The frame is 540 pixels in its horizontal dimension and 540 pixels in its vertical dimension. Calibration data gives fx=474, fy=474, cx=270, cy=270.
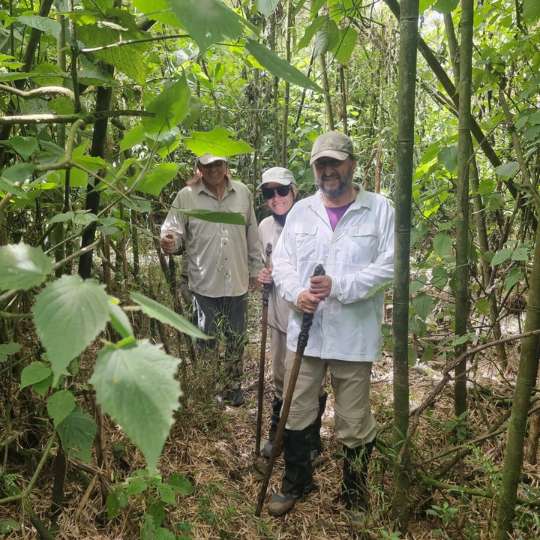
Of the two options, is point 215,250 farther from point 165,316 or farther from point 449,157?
point 165,316

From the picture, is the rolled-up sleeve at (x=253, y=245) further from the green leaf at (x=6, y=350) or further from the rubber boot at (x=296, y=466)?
the green leaf at (x=6, y=350)

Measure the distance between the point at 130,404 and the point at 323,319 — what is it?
2.18 metres

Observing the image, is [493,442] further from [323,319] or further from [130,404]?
[130,404]

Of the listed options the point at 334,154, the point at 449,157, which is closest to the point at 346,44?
the point at 449,157

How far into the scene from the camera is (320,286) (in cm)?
246

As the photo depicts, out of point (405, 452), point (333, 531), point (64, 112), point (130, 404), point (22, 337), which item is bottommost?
point (333, 531)

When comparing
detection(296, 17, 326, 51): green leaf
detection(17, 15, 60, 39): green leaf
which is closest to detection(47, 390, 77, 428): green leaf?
detection(17, 15, 60, 39): green leaf

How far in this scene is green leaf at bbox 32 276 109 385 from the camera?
1.66 feet

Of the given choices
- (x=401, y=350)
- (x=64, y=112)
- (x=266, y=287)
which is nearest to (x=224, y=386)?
(x=266, y=287)

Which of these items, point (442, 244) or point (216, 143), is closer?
point (216, 143)

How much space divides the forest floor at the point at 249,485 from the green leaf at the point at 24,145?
1430mm

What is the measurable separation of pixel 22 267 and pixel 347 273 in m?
2.12

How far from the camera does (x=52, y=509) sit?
5.95ft

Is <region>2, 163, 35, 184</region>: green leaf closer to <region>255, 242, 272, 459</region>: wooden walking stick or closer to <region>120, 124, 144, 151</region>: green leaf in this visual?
<region>120, 124, 144, 151</region>: green leaf
